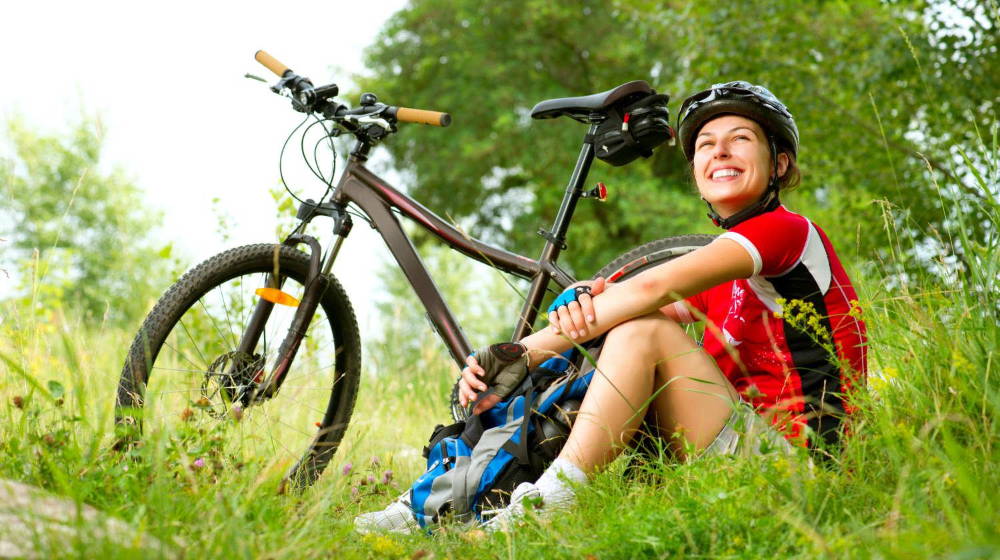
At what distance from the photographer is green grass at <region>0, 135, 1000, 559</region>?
154cm

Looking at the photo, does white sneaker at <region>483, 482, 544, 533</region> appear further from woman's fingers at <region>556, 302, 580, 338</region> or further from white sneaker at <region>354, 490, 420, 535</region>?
woman's fingers at <region>556, 302, 580, 338</region>

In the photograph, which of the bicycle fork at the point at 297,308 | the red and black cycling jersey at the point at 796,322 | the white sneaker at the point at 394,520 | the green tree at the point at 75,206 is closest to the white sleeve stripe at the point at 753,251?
the red and black cycling jersey at the point at 796,322

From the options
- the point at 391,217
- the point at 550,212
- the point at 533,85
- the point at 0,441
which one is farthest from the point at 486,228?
the point at 0,441

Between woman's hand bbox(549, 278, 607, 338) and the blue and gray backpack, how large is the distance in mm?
83

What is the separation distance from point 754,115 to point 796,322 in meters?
0.65

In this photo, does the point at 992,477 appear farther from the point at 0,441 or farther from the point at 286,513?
the point at 0,441

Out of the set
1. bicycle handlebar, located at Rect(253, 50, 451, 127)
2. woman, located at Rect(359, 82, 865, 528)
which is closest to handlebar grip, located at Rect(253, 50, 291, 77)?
bicycle handlebar, located at Rect(253, 50, 451, 127)

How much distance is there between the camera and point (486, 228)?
52.3 feet

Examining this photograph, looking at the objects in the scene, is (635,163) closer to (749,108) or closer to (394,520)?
(749,108)

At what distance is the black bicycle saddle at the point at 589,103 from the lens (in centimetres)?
292

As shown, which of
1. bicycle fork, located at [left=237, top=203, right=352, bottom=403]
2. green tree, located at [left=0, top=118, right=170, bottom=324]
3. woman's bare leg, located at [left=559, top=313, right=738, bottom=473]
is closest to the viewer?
woman's bare leg, located at [left=559, top=313, right=738, bottom=473]

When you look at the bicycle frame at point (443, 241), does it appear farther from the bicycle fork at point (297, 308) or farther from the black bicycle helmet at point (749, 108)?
the black bicycle helmet at point (749, 108)

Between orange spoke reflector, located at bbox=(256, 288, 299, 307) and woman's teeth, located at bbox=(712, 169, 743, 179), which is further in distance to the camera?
orange spoke reflector, located at bbox=(256, 288, 299, 307)

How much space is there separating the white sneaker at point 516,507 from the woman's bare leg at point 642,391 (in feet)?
0.41
